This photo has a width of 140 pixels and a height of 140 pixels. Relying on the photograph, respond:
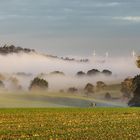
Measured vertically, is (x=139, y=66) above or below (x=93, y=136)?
above

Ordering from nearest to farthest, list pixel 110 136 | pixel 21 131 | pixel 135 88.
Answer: pixel 110 136 → pixel 21 131 → pixel 135 88

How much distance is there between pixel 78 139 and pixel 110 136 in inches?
142

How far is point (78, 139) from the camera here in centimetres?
4125

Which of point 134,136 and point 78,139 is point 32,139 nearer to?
point 78,139

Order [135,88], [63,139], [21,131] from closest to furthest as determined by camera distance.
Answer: [63,139] → [21,131] → [135,88]

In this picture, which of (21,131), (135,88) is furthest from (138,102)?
(21,131)

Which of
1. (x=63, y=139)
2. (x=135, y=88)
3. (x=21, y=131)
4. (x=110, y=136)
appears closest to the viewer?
(x=63, y=139)

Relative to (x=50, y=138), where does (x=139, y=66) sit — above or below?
above

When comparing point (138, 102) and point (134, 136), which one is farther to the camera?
point (138, 102)

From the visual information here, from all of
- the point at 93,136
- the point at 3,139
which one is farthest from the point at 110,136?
the point at 3,139

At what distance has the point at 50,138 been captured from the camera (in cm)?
4178

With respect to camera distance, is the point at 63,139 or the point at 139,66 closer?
the point at 63,139

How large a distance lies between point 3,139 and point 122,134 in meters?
9.82

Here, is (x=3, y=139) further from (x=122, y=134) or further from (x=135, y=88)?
(x=135, y=88)
